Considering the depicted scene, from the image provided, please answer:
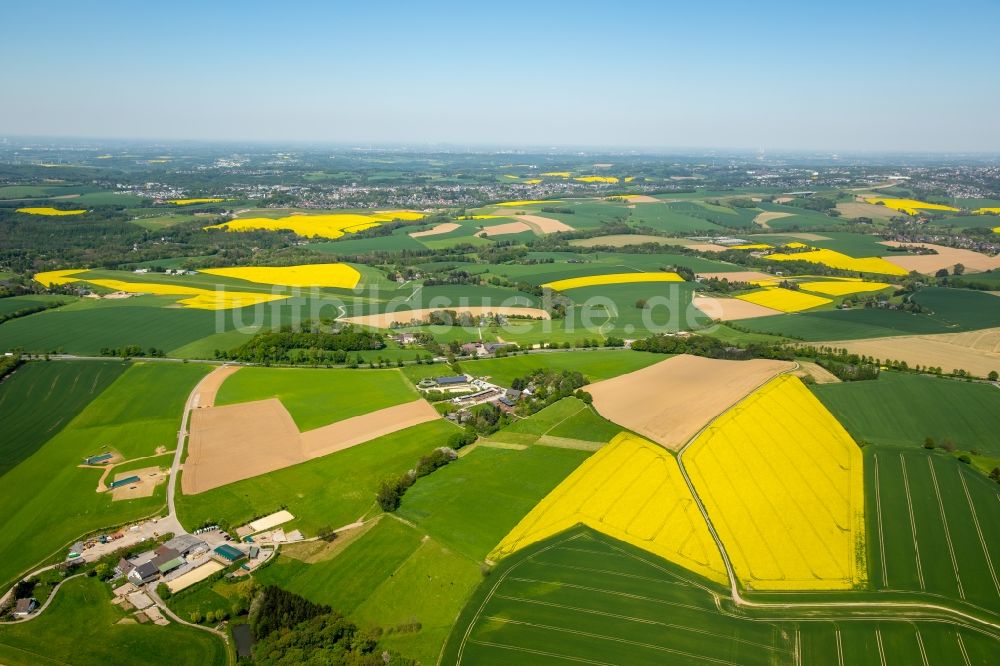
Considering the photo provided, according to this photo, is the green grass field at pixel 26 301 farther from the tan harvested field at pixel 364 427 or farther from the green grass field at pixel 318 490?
the green grass field at pixel 318 490

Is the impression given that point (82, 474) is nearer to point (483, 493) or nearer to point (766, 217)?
point (483, 493)

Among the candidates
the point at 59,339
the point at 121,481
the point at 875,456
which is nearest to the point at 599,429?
the point at 875,456

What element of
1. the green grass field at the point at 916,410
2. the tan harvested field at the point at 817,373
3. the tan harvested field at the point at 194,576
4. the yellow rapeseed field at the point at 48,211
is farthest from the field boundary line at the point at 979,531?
the yellow rapeseed field at the point at 48,211

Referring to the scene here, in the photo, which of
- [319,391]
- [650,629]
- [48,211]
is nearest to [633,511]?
[650,629]

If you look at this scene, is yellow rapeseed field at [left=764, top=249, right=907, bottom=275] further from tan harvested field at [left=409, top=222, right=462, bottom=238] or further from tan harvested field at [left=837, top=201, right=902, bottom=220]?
tan harvested field at [left=409, top=222, right=462, bottom=238]

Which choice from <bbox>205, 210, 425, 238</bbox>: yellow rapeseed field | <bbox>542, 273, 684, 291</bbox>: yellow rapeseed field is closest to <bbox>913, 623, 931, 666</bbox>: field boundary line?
<bbox>542, 273, 684, 291</bbox>: yellow rapeseed field
